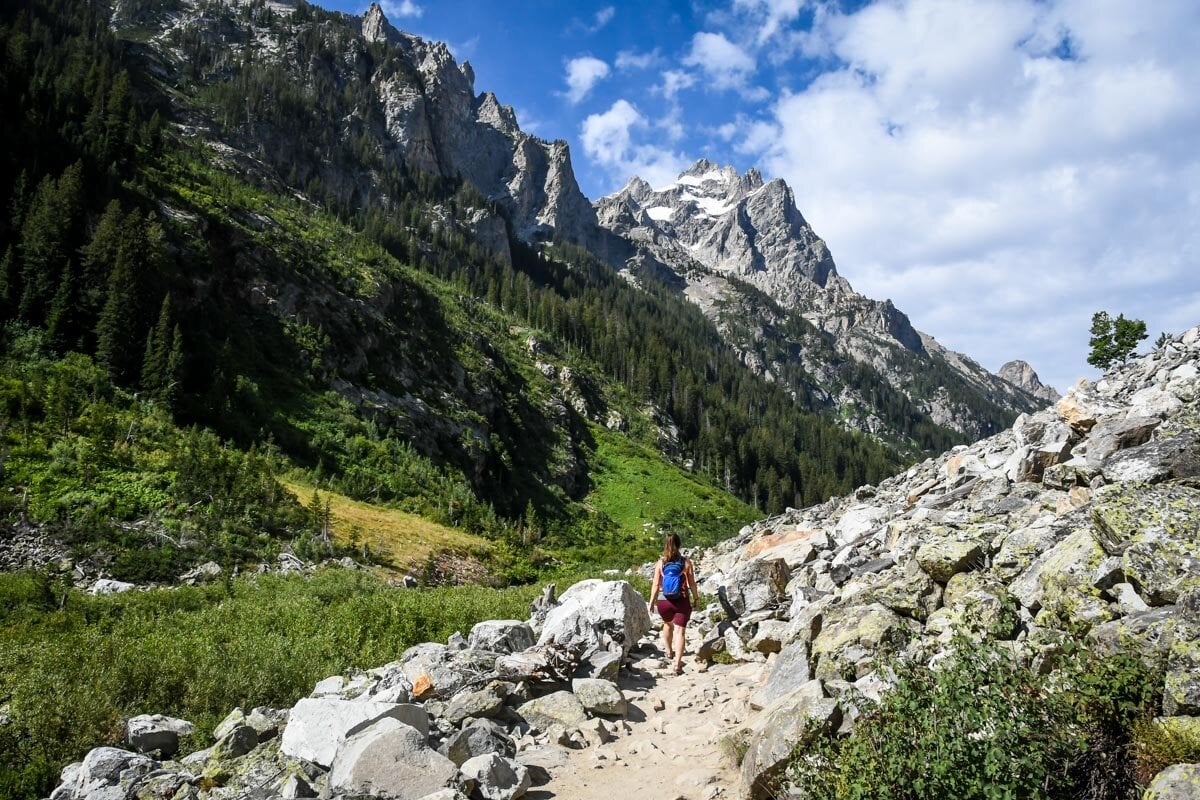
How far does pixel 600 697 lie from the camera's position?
8.23 metres

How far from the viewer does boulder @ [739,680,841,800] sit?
5.53 m

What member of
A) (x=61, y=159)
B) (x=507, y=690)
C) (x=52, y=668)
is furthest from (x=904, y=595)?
(x=61, y=159)

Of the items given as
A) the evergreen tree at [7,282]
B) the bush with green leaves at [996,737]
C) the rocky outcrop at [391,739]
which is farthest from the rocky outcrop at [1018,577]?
the evergreen tree at [7,282]

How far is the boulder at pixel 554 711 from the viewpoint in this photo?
7891 millimetres

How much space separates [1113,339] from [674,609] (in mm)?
84494

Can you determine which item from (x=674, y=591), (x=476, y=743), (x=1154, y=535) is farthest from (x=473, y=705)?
(x=1154, y=535)

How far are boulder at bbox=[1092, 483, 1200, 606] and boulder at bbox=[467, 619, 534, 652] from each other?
8629mm

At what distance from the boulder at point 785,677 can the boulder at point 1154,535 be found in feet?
12.2

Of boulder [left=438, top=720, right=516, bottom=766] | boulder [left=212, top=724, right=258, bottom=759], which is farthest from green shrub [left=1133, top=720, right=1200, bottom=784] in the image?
boulder [left=212, top=724, right=258, bottom=759]

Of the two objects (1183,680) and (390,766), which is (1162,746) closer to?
(1183,680)

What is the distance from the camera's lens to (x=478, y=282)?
114 meters

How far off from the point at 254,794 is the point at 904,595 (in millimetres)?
8450

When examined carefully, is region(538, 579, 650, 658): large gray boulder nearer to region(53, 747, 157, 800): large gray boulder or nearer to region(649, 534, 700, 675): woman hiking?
region(649, 534, 700, 675): woman hiking

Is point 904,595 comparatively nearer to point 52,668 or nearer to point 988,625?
point 988,625
